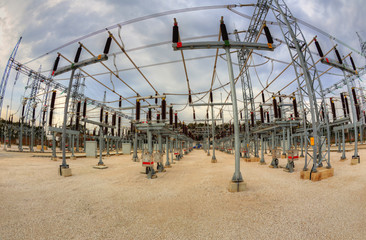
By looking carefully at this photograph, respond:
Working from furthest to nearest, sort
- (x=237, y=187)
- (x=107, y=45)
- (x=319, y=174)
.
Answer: (x=107, y=45), (x=319, y=174), (x=237, y=187)

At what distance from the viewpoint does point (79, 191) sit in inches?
217

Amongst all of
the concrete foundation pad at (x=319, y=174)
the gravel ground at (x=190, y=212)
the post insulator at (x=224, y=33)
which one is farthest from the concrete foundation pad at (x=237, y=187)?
the post insulator at (x=224, y=33)

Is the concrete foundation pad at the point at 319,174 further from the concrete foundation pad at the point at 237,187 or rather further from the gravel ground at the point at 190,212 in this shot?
the concrete foundation pad at the point at 237,187

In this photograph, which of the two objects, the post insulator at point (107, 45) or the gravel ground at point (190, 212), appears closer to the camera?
the gravel ground at point (190, 212)

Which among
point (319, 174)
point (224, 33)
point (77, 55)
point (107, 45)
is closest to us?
point (224, 33)

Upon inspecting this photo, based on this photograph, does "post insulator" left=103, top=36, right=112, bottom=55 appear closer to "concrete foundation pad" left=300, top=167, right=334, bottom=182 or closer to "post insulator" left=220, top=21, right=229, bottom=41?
"post insulator" left=220, top=21, right=229, bottom=41

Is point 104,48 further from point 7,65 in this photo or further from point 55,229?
point 7,65

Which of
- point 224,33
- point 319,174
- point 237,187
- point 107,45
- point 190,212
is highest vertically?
point 107,45

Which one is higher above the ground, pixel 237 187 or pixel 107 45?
pixel 107 45

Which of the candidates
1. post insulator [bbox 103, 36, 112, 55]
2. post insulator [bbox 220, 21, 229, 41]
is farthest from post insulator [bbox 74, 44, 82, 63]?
post insulator [bbox 220, 21, 229, 41]

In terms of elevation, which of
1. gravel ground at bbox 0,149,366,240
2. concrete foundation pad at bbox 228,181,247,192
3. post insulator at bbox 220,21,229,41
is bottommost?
gravel ground at bbox 0,149,366,240

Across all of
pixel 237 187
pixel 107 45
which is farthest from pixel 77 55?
pixel 237 187

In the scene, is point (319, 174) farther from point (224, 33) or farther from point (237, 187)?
point (224, 33)

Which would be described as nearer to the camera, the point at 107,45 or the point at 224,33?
the point at 224,33
